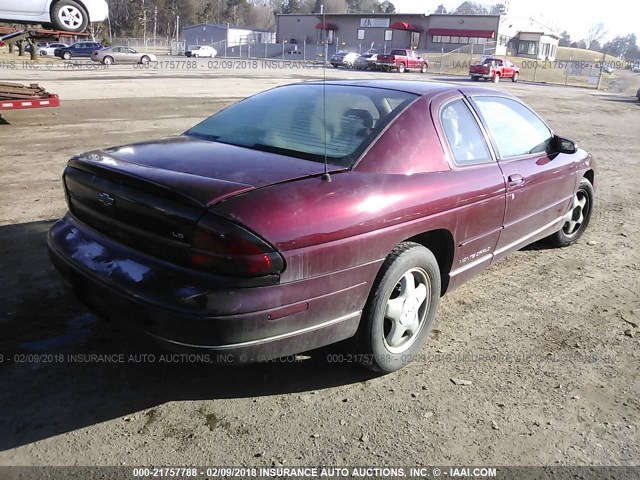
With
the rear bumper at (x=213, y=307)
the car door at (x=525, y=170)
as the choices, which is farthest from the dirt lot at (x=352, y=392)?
the car door at (x=525, y=170)

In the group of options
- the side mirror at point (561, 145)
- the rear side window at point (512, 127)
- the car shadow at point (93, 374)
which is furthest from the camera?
the side mirror at point (561, 145)

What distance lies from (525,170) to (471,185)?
85 centimetres

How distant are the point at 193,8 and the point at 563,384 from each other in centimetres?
11359

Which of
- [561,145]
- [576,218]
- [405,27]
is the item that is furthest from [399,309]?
[405,27]

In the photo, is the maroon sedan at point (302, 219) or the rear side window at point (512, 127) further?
the rear side window at point (512, 127)

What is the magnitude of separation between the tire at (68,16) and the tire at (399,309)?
47.4ft

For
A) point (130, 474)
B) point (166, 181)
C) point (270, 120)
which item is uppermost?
point (270, 120)

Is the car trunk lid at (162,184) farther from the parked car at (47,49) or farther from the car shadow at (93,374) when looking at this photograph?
the parked car at (47,49)

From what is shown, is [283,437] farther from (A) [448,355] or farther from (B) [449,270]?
(B) [449,270]

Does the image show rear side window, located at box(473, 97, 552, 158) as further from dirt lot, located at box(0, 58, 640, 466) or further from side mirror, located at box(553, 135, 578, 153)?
dirt lot, located at box(0, 58, 640, 466)

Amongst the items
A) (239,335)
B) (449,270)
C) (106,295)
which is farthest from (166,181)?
(449,270)

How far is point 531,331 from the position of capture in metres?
3.70

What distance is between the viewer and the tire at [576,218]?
526 cm

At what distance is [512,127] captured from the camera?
4.18 metres
